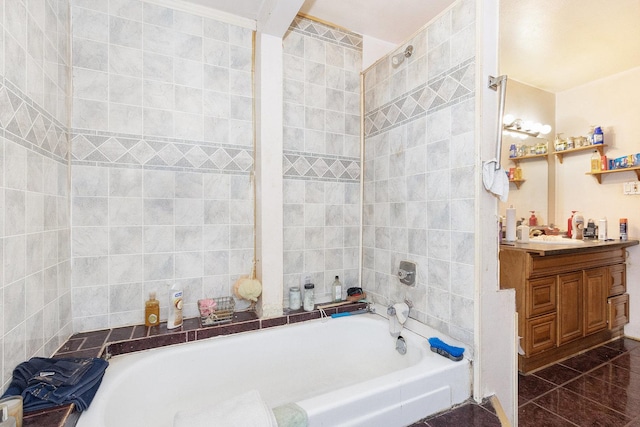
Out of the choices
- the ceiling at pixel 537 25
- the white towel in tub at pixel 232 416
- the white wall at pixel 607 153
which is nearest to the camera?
the white towel in tub at pixel 232 416

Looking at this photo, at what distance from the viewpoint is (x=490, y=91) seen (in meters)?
1.34

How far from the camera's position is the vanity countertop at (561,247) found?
1.99 m

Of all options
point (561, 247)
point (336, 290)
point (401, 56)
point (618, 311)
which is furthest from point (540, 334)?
point (401, 56)

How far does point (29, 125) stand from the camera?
108 centimetres

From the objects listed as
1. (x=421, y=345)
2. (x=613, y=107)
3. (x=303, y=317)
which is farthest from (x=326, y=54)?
(x=613, y=107)

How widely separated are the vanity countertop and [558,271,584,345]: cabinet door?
0.71 ft

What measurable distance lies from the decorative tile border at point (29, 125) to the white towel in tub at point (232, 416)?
106 cm

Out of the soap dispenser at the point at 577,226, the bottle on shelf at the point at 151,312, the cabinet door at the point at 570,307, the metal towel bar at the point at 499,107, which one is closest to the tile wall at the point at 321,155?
the bottle on shelf at the point at 151,312

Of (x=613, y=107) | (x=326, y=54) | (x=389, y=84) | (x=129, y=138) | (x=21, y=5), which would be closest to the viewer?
(x=21, y=5)

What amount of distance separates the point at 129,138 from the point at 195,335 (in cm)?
111

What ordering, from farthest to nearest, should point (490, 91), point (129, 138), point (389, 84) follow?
1. point (389, 84)
2. point (129, 138)
3. point (490, 91)

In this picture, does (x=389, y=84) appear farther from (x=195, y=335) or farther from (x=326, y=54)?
(x=195, y=335)

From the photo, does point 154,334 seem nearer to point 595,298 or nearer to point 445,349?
point 445,349

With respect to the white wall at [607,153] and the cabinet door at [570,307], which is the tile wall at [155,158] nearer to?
the cabinet door at [570,307]
